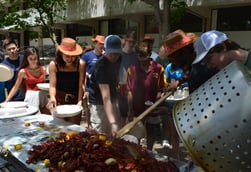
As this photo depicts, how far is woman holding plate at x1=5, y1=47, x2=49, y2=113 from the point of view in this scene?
11.4ft

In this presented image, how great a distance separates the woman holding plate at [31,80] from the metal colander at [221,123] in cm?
265

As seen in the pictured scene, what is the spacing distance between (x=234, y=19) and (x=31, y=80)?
6793 mm

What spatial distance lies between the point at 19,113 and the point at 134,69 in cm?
123

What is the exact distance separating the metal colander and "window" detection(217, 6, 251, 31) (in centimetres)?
799

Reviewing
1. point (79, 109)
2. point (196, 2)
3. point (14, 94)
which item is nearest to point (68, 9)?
point (196, 2)

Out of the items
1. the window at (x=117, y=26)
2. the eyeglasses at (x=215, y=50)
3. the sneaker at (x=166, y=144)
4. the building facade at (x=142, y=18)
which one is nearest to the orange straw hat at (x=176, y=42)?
the eyeglasses at (x=215, y=50)

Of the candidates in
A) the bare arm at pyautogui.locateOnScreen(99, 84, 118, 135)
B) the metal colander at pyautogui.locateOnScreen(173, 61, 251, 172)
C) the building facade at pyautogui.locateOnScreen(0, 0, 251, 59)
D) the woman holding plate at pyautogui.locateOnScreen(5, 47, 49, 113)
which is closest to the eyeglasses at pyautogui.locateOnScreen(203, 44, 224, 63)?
the metal colander at pyautogui.locateOnScreen(173, 61, 251, 172)

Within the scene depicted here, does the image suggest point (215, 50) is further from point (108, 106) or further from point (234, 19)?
point (234, 19)

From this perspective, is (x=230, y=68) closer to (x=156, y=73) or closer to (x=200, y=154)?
(x=200, y=154)

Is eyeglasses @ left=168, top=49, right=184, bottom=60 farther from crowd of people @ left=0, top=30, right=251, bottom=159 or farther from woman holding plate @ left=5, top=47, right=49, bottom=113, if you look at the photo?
woman holding plate @ left=5, top=47, right=49, bottom=113

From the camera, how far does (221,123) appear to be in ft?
3.16

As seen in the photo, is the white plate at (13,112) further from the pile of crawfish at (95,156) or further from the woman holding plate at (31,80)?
the pile of crawfish at (95,156)

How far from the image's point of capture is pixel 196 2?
8547 mm

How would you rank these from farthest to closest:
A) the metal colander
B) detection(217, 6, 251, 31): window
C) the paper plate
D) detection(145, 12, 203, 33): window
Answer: detection(145, 12, 203, 33): window
detection(217, 6, 251, 31): window
the paper plate
the metal colander
